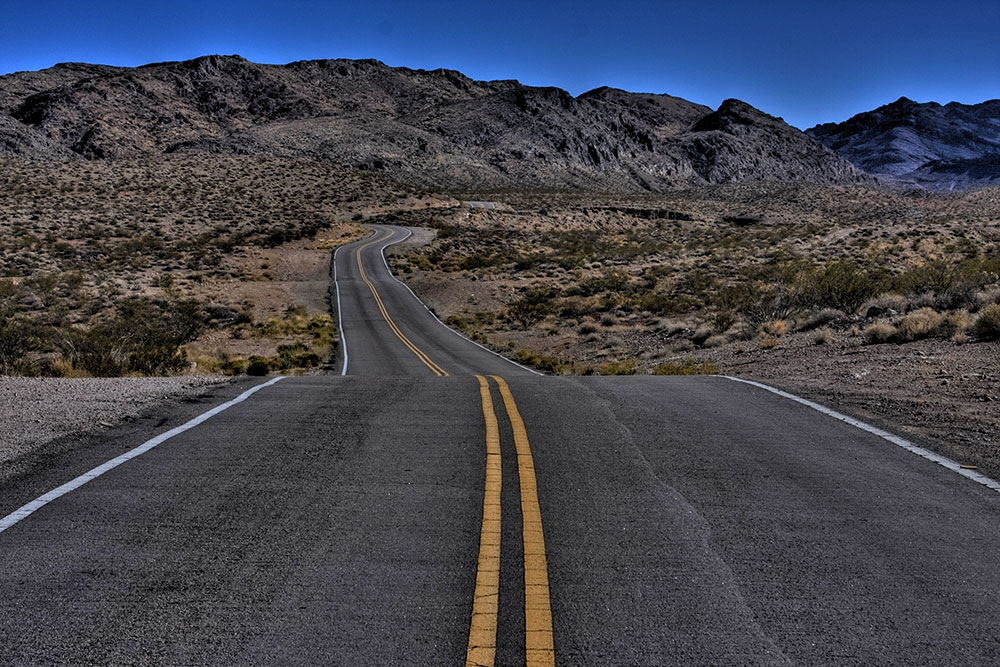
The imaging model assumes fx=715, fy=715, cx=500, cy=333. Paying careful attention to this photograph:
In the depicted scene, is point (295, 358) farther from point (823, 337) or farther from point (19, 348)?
point (823, 337)

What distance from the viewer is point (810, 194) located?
5128 inches

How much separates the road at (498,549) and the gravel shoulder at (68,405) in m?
0.42

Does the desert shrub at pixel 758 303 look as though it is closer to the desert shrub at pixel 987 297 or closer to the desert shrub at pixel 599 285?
the desert shrub at pixel 987 297

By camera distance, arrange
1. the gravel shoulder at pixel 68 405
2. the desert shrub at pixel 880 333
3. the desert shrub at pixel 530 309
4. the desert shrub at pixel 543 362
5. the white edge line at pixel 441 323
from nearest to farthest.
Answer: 1. the gravel shoulder at pixel 68 405
2. the desert shrub at pixel 880 333
3. the desert shrub at pixel 543 362
4. the white edge line at pixel 441 323
5. the desert shrub at pixel 530 309

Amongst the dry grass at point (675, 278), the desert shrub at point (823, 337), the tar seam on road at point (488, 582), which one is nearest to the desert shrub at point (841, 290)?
the dry grass at point (675, 278)

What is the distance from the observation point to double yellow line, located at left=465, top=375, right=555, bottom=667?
3.22 metres

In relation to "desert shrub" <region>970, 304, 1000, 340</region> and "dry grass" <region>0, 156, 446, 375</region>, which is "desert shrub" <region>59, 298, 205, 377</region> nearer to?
"dry grass" <region>0, 156, 446, 375</region>

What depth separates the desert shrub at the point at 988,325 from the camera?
12.5 m

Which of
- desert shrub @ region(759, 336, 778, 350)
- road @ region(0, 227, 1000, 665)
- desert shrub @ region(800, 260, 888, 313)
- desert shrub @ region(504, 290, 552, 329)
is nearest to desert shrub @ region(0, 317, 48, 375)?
road @ region(0, 227, 1000, 665)

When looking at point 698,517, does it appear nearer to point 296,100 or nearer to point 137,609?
point 137,609

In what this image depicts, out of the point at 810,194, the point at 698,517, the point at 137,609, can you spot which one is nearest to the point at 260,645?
the point at 137,609

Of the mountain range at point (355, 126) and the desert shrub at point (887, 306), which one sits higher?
the mountain range at point (355, 126)

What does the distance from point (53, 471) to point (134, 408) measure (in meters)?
2.52

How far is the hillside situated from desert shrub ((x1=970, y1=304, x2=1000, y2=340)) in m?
117
